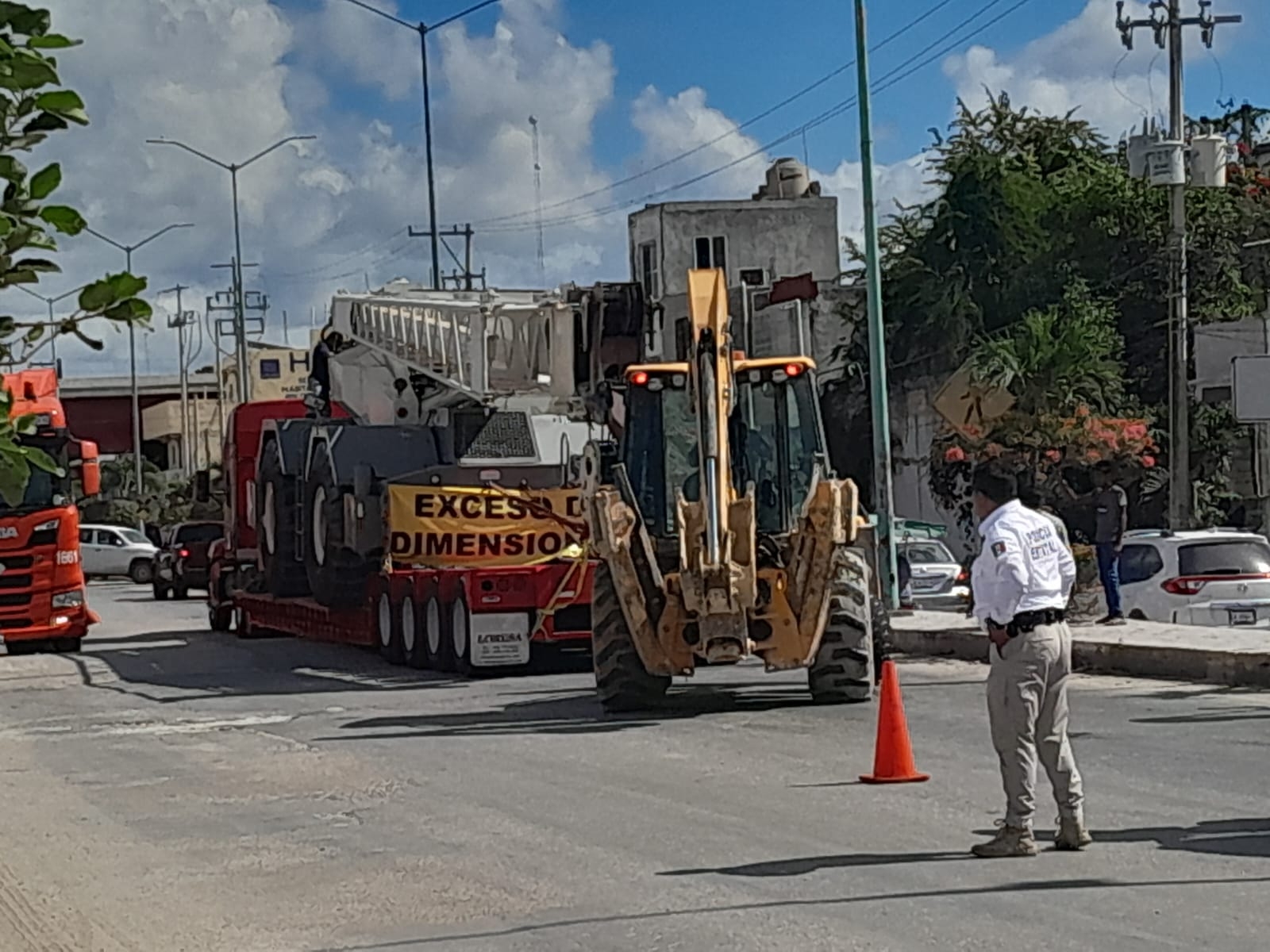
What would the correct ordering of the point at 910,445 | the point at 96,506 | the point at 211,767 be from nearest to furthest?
the point at 211,767 < the point at 910,445 < the point at 96,506

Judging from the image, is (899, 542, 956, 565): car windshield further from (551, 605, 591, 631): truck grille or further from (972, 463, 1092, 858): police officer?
(972, 463, 1092, 858): police officer

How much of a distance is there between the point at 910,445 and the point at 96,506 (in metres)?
42.2

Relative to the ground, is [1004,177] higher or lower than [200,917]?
higher

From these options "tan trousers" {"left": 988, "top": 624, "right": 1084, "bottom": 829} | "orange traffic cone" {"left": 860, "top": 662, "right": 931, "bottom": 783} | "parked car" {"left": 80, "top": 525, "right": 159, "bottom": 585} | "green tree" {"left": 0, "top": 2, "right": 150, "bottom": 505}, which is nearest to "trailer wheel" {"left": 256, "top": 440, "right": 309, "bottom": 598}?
"orange traffic cone" {"left": 860, "top": 662, "right": 931, "bottom": 783}

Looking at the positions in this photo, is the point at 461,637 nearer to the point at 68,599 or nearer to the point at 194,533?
the point at 68,599

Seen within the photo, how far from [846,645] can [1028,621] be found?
Answer: 6.98 m

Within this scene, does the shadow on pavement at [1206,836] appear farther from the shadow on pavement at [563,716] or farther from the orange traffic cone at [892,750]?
the shadow on pavement at [563,716]

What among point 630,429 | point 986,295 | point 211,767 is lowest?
point 211,767

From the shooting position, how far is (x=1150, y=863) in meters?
A: 8.94

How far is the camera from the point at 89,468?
2453 cm

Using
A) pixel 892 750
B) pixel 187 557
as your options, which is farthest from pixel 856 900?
pixel 187 557

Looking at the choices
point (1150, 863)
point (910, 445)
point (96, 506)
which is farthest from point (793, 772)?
point (96, 506)

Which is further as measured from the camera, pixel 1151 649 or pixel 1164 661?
pixel 1151 649

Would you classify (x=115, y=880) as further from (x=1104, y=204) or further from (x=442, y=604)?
(x=1104, y=204)
